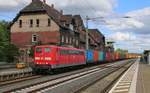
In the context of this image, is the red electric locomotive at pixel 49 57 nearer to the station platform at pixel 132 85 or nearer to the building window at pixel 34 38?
the station platform at pixel 132 85

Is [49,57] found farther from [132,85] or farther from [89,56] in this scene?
[89,56]

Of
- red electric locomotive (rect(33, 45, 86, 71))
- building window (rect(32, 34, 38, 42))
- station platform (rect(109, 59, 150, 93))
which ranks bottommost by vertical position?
station platform (rect(109, 59, 150, 93))

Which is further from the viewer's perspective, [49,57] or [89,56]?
[89,56]

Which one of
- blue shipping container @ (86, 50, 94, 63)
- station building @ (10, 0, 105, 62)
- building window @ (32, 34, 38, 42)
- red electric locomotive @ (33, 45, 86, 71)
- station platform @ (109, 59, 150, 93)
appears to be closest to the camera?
station platform @ (109, 59, 150, 93)

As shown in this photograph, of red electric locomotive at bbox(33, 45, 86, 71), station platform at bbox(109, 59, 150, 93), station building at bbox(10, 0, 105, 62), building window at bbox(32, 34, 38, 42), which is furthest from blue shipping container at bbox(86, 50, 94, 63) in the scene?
station platform at bbox(109, 59, 150, 93)

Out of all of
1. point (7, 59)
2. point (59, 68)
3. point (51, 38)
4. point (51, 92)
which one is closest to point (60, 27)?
point (51, 38)

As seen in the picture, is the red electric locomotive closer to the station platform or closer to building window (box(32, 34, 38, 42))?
the station platform

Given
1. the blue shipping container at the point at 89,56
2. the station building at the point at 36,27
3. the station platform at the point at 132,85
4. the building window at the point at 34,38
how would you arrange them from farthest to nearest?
the building window at the point at 34,38 < the station building at the point at 36,27 < the blue shipping container at the point at 89,56 < the station platform at the point at 132,85

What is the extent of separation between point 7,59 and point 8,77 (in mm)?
29493

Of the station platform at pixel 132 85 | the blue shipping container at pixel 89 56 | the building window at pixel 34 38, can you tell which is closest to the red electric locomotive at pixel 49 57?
the station platform at pixel 132 85

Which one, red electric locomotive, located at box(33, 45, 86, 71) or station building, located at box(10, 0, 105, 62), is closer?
red electric locomotive, located at box(33, 45, 86, 71)

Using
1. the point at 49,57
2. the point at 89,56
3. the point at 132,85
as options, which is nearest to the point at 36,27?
the point at 89,56

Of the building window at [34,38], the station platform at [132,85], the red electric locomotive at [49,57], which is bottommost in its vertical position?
the station platform at [132,85]

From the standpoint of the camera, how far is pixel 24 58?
224 feet
